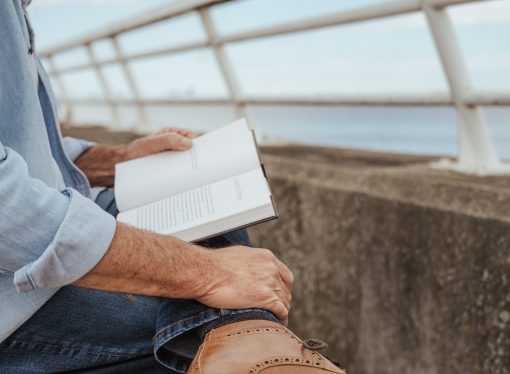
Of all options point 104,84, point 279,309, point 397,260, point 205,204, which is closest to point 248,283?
point 279,309

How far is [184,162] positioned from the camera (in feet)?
4.54

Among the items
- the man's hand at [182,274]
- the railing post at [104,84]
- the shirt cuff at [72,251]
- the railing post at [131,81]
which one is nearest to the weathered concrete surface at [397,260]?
Answer: the man's hand at [182,274]

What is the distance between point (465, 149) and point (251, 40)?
1093 mm

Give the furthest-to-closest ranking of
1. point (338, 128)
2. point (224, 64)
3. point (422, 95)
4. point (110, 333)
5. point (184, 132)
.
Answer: point (338, 128), point (224, 64), point (422, 95), point (184, 132), point (110, 333)

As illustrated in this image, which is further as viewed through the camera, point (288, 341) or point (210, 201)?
point (210, 201)

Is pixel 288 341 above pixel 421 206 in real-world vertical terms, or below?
above

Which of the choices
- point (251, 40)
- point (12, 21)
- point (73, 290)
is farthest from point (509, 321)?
point (251, 40)

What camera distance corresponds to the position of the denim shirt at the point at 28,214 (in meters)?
0.94

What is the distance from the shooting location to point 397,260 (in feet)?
6.48

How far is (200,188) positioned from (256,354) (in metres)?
0.40

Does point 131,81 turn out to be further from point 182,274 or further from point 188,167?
point 182,274

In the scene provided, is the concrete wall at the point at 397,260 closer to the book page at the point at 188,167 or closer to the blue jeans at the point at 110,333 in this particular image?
the book page at the point at 188,167

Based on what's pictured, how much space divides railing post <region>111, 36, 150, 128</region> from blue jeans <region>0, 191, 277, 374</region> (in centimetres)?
381

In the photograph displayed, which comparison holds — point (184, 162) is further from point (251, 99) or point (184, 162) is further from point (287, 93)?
point (251, 99)
